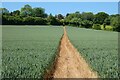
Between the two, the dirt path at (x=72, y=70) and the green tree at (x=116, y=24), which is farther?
the green tree at (x=116, y=24)

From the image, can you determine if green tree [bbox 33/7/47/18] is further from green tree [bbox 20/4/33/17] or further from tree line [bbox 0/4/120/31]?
green tree [bbox 20/4/33/17]

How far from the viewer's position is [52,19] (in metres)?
87.6

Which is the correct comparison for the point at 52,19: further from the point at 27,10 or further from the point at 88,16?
the point at 88,16

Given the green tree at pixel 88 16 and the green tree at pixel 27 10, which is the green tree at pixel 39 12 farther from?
the green tree at pixel 88 16

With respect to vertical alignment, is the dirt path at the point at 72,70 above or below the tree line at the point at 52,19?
below

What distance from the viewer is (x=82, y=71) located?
17.7 m

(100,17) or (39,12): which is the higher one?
(39,12)

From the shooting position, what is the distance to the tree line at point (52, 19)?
2955 inches

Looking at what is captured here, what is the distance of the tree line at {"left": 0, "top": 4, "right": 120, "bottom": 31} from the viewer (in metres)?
75.1

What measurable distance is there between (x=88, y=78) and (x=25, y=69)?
11.0 ft

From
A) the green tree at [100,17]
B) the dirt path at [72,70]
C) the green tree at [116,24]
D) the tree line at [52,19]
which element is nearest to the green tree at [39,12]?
the tree line at [52,19]

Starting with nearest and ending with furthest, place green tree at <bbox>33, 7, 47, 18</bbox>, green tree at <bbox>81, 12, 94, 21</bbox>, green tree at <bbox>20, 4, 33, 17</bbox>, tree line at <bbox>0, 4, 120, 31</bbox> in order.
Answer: tree line at <bbox>0, 4, 120, 31</bbox> < green tree at <bbox>20, 4, 33, 17</bbox> < green tree at <bbox>33, 7, 47, 18</bbox> < green tree at <bbox>81, 12, 94, 21</bbox>

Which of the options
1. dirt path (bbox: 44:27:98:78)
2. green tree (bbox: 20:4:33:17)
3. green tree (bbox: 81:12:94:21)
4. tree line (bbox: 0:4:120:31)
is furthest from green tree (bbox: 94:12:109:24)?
dirt path (bbox: 44:27:98:78)

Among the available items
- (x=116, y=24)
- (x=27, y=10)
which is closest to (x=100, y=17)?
(x=116, y=24)
